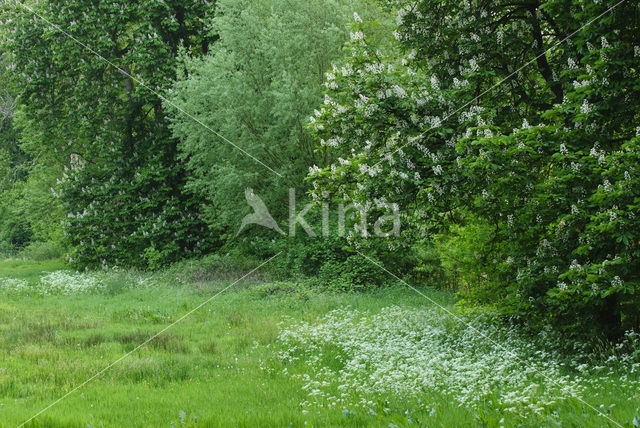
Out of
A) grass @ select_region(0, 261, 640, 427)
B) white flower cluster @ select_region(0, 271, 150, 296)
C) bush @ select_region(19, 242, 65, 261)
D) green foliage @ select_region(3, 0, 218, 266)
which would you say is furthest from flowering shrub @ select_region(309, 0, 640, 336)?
bush @ select_region(19, 242, 65, 261)

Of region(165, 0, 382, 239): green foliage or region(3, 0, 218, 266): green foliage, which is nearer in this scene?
region(165, 0, 382, 239): green foliage

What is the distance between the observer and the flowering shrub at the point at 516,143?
21.5 feet

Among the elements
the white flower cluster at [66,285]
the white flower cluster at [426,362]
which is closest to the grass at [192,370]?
the white flower cluster at [426,362]

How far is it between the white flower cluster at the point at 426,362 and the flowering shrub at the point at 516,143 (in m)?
0.80

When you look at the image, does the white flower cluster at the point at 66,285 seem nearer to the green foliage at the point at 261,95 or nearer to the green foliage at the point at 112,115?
the green foliage at the point at 112,115

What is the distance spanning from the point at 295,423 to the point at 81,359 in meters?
4.82

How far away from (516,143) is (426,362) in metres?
3.30

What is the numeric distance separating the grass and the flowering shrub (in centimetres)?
188

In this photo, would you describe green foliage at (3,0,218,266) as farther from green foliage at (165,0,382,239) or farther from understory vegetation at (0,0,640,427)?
understory vegetation at (0,0,640,427)

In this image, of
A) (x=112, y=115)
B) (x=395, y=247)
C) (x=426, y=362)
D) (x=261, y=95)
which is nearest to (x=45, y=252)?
(x=112, y=115)

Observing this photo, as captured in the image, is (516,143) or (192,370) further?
(192,370)

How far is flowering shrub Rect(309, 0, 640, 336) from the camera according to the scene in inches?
259

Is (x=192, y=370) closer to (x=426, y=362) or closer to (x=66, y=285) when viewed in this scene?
(x=426, y=362)

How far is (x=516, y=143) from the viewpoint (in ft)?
22.8
